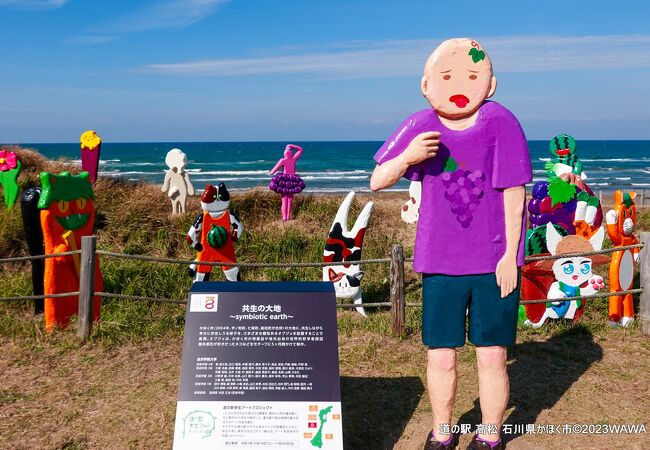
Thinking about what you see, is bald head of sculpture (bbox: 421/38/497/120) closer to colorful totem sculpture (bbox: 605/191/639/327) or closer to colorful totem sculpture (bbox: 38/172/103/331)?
colorful totem sculpture (bbox: 605/191/639/327)

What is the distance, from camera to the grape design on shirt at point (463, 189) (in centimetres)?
322

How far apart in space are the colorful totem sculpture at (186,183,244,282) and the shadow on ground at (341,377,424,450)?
6.61 feet

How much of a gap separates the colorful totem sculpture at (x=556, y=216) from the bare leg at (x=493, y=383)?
269 centimetres

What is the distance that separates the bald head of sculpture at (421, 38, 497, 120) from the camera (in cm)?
319

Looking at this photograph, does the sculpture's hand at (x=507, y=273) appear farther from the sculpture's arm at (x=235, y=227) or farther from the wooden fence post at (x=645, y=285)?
the sculpture's arm at (x=235, y=227)

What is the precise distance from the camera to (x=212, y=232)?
5922 mm

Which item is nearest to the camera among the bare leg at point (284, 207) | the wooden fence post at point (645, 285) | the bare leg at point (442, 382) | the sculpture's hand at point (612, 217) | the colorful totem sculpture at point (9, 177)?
the bare leg at point (442, 382)

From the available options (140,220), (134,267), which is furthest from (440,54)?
(140,220)

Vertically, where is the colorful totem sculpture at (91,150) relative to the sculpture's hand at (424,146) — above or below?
above

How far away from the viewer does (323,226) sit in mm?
9430

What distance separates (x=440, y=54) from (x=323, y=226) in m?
6.33

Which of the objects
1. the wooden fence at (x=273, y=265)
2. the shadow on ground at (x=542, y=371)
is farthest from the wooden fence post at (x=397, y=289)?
the shadow on ground at (x=542, y=371)

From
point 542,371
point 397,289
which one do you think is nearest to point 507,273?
point 542,371

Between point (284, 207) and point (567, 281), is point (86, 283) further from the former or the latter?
point (567, 281)
